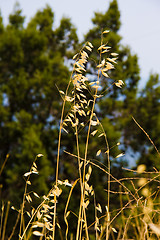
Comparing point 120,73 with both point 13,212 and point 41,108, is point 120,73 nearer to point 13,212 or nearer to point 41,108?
point 41,108

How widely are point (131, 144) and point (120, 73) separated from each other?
1.30 metres

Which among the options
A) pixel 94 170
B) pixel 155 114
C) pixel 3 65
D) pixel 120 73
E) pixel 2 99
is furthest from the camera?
pixel 3 65

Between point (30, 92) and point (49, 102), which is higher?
point (30, 92)

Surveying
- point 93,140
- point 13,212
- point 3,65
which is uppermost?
point 3,65

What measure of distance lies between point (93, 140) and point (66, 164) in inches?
22.7

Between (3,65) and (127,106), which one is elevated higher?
(3,65)

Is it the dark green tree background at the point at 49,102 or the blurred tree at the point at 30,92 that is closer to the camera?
the dark green tree background at the point at 49,102

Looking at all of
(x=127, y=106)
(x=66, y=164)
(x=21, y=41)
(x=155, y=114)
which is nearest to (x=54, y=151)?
(x=66, y=164)

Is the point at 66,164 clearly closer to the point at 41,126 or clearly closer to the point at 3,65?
the point at 41,126

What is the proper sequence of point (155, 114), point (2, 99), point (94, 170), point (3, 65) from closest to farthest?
point (94, 170)
point (155, 114)
point (2, 99)
point (3, 65)

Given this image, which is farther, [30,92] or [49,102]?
[30,92]

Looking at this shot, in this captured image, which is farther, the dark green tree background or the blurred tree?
the blurred tree

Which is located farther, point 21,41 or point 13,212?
point 21,41

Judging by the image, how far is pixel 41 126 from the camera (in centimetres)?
550
